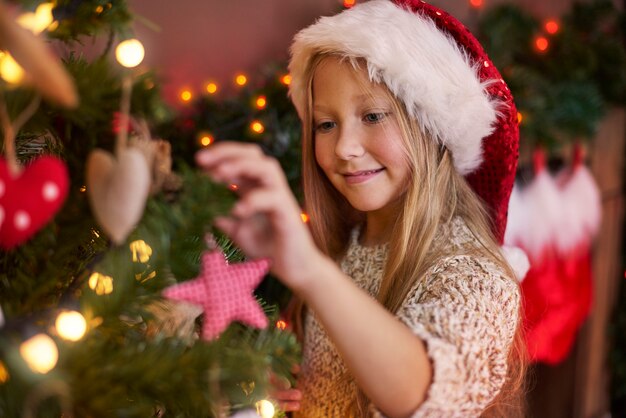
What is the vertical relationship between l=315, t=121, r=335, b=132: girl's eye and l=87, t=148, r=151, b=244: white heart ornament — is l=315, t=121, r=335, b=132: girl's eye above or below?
below

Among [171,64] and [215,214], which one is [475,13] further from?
[215,214]

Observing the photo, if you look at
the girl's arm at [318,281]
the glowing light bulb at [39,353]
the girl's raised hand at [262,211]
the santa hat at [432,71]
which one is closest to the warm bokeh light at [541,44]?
the santa hat at [432,71]

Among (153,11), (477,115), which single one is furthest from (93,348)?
(153,11)

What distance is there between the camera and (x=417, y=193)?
104 cm

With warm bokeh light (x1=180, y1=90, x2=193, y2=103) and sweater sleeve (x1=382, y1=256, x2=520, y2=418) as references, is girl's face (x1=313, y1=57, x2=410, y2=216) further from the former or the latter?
warm bokeh light (x1=180, y1=90, x2=193, y2=103)

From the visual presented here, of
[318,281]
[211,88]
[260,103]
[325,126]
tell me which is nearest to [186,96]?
[211,88]

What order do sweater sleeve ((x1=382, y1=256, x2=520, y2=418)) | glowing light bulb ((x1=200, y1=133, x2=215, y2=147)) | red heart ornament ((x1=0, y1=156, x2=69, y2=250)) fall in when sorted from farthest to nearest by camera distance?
1. glowing light bulb ((x1=200, y1=133, x2=215, y2=147))
2. sweater sleeve ((x1=382, y1=256, x2=520, y2=418))
3. red heart ornament ((x1=0, y1=156, x2=69, y2=250))

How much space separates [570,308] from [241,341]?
188 cm

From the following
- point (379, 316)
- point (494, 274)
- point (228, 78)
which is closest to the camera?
point (379, 316)

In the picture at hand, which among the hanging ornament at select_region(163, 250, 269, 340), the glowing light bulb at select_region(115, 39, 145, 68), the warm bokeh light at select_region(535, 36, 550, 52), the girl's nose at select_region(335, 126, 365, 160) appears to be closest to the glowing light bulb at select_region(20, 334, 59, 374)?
the hanging ornament at select_region(163, 250, 269, 340)

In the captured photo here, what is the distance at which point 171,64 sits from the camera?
1606 mm

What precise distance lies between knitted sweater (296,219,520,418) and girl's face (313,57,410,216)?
0.14 metres

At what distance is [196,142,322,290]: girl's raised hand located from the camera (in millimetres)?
503

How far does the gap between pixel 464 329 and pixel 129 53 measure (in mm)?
486
